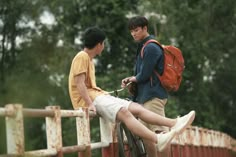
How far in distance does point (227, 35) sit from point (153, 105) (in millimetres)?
27470

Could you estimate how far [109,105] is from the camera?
652 centimetres

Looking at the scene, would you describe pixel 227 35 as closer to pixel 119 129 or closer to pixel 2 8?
pixel 2 8

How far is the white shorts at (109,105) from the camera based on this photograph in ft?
21.2

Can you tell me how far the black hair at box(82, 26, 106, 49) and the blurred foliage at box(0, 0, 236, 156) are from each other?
15.2 meters

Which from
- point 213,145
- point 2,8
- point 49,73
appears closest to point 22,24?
point 2,8

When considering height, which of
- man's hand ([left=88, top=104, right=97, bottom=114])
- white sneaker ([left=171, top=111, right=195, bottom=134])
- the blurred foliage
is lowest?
white sneaker ([left=171, top=111, right=195, bottom=134])

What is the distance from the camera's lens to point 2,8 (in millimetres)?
32281

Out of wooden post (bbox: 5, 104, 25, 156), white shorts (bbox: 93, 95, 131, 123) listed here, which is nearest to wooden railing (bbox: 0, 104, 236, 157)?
wooden post (bbox: 5, 104, 25, 156)

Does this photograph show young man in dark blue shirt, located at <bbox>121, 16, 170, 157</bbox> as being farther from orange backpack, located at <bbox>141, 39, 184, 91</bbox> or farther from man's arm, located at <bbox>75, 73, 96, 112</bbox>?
man's arm, located at <bbox>75, 73, 96, 112</bbox>

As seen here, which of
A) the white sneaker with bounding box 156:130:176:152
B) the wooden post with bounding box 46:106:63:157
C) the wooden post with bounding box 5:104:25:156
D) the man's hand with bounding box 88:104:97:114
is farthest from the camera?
the man's hand with bounding box 88:104:97:114

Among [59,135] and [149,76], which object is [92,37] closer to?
[149,76]

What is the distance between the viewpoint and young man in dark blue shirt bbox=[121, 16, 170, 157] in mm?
6887

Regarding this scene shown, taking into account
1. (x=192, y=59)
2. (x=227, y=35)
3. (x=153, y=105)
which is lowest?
(x=153, y=105)

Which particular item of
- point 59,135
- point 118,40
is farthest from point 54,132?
point 118,40
